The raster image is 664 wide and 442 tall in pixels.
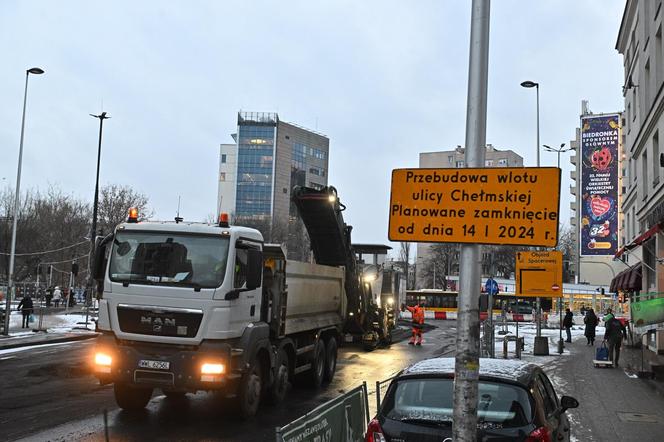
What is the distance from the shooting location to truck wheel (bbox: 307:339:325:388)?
45.1ft

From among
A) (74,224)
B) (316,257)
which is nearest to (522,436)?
(316,257)

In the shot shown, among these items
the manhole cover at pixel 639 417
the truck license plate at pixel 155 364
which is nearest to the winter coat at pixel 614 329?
the manhole cover at pixel 639 417

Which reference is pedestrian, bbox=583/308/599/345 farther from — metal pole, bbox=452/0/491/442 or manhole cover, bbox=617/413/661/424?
metal pole, bbox=452/0/491/442

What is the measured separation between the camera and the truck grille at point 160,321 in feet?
30.7

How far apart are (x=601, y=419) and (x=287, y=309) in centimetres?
Result: 600

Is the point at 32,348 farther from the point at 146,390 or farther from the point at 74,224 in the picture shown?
the point at 74,224

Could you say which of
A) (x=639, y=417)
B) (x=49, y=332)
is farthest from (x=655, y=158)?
(x=49, y=332)

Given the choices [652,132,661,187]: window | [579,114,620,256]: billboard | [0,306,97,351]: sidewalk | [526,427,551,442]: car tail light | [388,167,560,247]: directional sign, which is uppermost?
[579,114,620,256]: billboard

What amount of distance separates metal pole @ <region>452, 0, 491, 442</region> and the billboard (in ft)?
192

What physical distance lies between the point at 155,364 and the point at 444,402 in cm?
517

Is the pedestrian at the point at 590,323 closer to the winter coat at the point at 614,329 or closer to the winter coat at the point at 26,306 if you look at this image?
the winter coat at the point at 614,329

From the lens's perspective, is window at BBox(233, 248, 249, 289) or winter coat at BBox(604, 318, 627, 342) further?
winter coat at BBox(604, 318, 627, 342)

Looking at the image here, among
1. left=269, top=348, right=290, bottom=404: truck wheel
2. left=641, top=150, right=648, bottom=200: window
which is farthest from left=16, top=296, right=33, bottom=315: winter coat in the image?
left=641, top=150, right=648, bottom=200: window

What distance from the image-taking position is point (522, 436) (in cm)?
516
